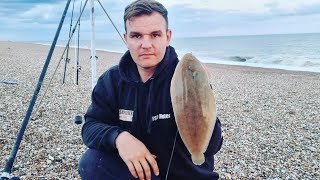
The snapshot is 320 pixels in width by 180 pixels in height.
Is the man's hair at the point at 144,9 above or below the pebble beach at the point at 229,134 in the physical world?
above

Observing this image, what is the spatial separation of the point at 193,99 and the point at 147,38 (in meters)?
0.87

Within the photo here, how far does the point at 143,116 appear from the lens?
2.66 metres

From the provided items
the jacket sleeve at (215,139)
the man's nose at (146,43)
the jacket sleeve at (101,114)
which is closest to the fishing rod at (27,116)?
the jacket sleeve at (101,114)

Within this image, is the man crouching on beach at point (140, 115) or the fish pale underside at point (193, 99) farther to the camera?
the man crouching on beach at point (140, 115)

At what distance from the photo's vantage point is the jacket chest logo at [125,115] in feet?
8.89

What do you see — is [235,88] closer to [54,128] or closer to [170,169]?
[54,128]

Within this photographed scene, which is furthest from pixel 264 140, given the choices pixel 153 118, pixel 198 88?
pixel 198 88

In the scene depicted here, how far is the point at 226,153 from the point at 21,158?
10.8ft

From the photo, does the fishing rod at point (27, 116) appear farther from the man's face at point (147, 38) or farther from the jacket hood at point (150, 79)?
the man's face at point (147, 38)

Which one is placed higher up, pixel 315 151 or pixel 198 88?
pixel 198 88

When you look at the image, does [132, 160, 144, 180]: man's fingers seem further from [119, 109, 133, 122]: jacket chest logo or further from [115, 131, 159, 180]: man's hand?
[119, 109, 133, 122]: jacket chest logo

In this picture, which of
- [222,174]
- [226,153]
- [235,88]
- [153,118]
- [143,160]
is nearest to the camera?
[143,160]

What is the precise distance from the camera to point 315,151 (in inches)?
239

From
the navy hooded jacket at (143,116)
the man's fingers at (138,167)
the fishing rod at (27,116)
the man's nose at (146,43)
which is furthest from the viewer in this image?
the fishing rod at (27,116)
